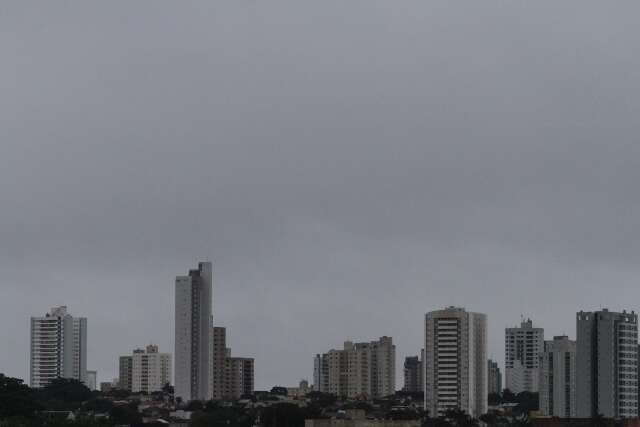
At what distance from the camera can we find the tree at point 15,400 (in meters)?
175

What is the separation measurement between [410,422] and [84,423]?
Result: 4546cm

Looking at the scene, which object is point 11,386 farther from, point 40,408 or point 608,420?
point 608,420

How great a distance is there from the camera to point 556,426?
190500 millimetres

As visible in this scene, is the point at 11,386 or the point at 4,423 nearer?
the point at 4,423

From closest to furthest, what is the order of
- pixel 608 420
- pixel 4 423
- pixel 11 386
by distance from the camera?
pixel 4 423 < pixel 11 386 < pixel 608 420

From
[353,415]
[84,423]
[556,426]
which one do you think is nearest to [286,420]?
[353,415]

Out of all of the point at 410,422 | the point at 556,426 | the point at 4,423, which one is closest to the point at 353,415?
the point at 410,422

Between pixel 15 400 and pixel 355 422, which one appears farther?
pixel 15 400

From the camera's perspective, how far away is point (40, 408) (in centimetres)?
18912

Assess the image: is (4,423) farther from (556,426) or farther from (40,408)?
(556,426)

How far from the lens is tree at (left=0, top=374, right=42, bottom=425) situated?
574ft

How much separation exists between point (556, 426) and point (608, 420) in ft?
28.5

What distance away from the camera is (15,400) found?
179 m

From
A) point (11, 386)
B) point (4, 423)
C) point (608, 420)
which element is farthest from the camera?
point (608, 420)
